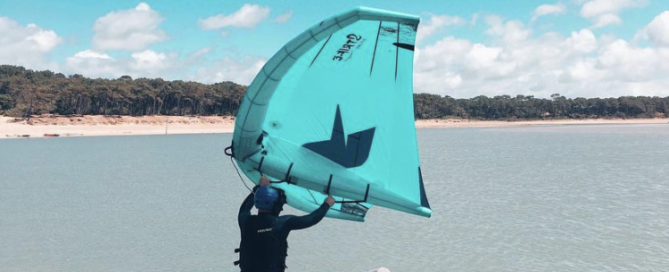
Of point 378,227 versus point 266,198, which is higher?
point 266,198

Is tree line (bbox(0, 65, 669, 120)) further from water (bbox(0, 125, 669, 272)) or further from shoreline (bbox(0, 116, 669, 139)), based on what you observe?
water (bbox(0, 125, 669, 272))

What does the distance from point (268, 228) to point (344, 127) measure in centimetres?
164

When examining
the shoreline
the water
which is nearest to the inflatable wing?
the water

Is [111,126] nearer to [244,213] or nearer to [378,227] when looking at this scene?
[378,227]

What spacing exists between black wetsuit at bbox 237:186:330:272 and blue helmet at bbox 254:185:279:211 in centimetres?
8

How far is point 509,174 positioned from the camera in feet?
92.4

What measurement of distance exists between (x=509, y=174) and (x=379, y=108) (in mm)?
23666

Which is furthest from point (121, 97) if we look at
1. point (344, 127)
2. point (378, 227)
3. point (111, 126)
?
point (344, 127)

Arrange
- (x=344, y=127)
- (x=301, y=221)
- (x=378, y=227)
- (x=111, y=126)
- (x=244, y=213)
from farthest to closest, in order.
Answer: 1. (x=111, y=126)
2. (x=378, y=227)
3. (x=344, y=127)
4. (x=244, y=213)
5. (x=301, y=221)

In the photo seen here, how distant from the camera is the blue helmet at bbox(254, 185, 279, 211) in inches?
188

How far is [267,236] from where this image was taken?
4844 mm

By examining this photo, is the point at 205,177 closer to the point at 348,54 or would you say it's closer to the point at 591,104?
the point at 348,54

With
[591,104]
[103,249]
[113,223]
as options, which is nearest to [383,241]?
[103,249]

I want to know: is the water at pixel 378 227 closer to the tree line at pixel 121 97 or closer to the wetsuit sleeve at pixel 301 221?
the wetsuit sleeve at pixel 301 221
